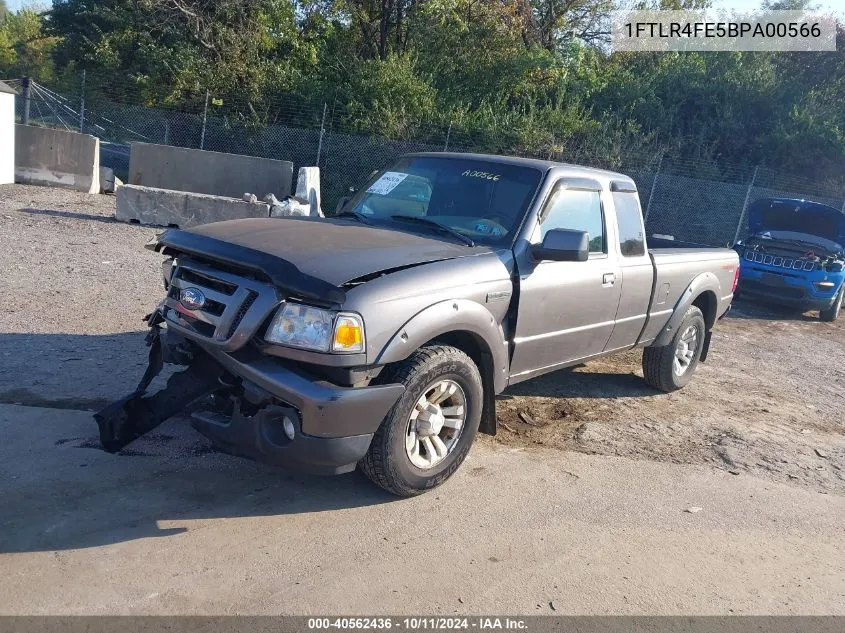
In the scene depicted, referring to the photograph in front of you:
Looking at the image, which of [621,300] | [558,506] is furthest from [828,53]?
[558,506]

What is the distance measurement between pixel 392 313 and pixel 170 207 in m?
10.6

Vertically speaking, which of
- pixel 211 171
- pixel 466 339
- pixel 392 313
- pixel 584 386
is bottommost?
pixel 584 386

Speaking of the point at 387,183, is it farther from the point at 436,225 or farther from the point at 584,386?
the point at 584,386

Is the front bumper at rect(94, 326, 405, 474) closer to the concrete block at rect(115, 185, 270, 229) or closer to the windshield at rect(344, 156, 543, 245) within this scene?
the windshield at rect(344, 156, 543, 245)

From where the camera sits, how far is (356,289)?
12.6 feet

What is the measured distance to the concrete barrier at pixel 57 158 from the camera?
54.6ft

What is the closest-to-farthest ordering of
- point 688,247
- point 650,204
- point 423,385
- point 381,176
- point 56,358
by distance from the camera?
point 423,385, point 381,176, point 56,358, point 688,247, point 650,204

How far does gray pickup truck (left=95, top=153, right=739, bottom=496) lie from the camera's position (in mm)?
3801

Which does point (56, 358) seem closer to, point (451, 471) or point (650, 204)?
point (451, 471)

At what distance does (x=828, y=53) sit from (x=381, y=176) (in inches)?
945

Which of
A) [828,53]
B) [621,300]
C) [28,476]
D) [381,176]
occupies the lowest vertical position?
[28,476]

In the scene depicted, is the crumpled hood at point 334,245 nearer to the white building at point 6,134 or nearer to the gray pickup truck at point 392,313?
the gray pickup truck at point 392,313

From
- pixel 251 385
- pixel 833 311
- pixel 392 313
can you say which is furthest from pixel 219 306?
pixel 833 311

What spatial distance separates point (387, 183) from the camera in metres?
5.70
